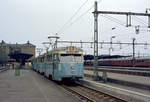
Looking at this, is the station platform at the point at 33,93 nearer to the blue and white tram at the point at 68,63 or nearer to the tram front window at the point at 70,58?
the blue and white tram at the point at 68,63

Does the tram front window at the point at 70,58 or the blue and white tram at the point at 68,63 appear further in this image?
the tram front window at the point at 70,58

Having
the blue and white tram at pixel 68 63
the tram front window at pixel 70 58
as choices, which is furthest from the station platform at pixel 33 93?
the tram front window at pixel 70 58

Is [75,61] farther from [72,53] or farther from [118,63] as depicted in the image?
[118,63]

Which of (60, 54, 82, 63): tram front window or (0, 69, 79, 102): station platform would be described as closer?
(0, 69, 79, 102): station platform

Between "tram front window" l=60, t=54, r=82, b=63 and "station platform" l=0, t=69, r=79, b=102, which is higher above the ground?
"tram front window" l=60, t=54, r=82, b=63

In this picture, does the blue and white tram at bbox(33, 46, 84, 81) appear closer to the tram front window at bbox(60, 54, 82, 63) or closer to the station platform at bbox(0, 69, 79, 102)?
the tram front window at bbox(60, 54, 82, 63)

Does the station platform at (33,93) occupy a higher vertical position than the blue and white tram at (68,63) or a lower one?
lower

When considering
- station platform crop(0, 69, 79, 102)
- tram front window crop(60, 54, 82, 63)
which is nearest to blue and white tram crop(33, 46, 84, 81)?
tram front window crop(60, 54, 82, 63)

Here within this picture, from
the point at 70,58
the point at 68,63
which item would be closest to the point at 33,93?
the point at 68,63

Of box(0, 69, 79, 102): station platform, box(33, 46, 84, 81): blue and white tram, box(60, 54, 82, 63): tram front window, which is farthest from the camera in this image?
box(60, 54, 82, 63): tram front window

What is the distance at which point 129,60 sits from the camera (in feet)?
160

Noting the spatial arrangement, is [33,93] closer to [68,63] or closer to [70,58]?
[68,63]

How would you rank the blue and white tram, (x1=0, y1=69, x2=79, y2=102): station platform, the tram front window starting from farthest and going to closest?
the tram front window → the blue and white tram → (x1=0, y1=69, x2=79, y2=102): station platform

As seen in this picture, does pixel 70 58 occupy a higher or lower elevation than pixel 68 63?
higher
